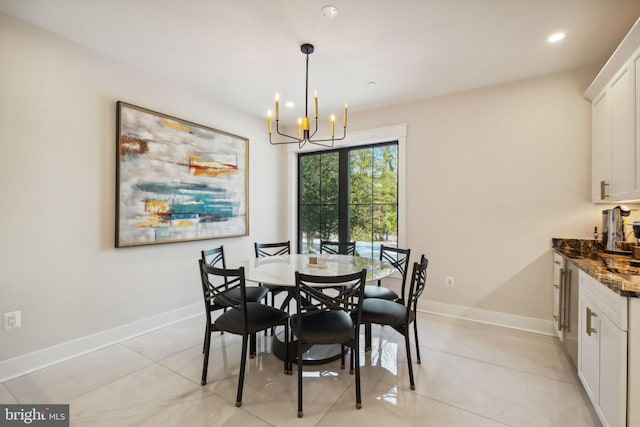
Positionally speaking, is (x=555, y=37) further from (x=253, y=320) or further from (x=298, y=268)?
(x=253, y=320)

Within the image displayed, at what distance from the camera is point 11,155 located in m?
2.16

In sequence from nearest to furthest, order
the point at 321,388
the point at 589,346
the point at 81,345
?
1. the point at 589,346
2. the point at 321,388
3. the point at 81,345

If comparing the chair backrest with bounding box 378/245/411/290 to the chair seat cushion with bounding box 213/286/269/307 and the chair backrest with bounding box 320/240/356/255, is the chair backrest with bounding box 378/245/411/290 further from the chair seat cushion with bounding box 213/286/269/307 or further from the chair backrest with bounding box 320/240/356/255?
the chair seat cushion with bounding box 213/286/269/307

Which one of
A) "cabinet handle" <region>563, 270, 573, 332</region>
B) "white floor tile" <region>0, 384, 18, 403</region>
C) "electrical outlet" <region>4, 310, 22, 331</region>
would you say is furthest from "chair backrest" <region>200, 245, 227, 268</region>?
"cabinet handle" <region>563, 270, 573, 332</region>

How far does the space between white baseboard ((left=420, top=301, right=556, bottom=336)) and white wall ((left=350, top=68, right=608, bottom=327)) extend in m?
0.02

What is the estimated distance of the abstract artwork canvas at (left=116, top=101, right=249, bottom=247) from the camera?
2.80m

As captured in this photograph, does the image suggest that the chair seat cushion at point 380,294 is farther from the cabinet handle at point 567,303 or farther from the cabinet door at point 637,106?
the cabinet door at point 637,106

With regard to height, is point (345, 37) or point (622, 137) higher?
point (345, 37)

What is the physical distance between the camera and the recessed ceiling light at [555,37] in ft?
7.48

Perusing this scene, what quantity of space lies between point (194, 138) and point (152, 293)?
176 centimetres

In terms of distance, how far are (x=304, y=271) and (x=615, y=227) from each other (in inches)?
103

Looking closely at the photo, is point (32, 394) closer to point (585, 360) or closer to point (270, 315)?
point (270, 315)

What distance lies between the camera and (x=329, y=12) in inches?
79.7

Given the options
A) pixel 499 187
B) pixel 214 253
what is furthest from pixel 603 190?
pixel 214 253
